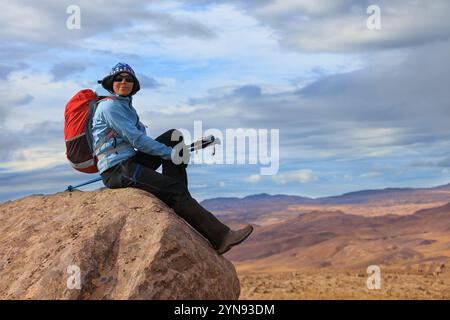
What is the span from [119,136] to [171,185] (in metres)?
0.77

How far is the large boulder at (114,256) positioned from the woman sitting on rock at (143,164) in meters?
0.14

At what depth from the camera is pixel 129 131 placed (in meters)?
6.73

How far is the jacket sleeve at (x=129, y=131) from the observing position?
22.1 feet

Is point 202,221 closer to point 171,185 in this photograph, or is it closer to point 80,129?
point 171,185

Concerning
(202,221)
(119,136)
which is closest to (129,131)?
(119,136)

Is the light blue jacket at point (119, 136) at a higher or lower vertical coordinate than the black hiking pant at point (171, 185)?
higher

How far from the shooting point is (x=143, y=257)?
627 centimetres

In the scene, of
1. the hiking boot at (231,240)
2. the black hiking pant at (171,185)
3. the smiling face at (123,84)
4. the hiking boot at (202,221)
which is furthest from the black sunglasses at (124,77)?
the hiking boot at (231,240)

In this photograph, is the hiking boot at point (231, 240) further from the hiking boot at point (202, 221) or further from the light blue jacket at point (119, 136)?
the light blue jacket at point (119, 136)
